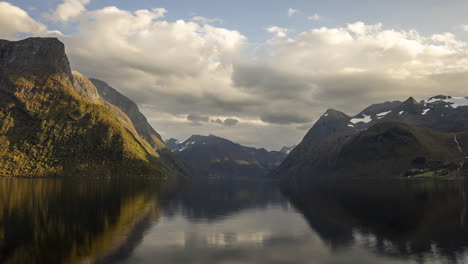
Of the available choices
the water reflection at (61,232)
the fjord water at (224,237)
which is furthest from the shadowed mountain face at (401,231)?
the water reflection at (61,232)

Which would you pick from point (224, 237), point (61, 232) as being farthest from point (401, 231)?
point (61, 232)

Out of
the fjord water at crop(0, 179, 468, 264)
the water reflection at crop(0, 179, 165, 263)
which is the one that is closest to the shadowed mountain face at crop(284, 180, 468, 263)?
the fjord water at crop(0, 179, 468, 264)

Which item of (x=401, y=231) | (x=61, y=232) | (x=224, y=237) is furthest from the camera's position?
(x=401, y=231)

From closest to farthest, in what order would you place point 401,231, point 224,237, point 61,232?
point 61,232 < point 224,237 < point 401,231

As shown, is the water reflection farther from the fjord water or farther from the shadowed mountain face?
the shadowed mountain face

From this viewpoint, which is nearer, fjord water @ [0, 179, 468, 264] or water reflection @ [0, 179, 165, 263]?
water reflection @ [0, 179, 165, 263]

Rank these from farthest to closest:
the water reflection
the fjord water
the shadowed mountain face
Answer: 1. the shadowed mountain face
2. the fjord water
3. the water reflection

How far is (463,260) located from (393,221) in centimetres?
3043

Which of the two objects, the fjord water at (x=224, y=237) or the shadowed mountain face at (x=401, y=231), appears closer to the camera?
the fjord water at (x=224, y=237)

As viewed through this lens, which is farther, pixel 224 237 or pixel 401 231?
pixel 401 231

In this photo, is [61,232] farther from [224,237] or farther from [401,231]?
[401,231]

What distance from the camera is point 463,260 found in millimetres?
37969

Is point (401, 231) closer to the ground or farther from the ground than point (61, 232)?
closer to the ground

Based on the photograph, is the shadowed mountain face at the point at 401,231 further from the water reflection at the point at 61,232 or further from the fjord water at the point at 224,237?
the water reflection at the point at 61,232
